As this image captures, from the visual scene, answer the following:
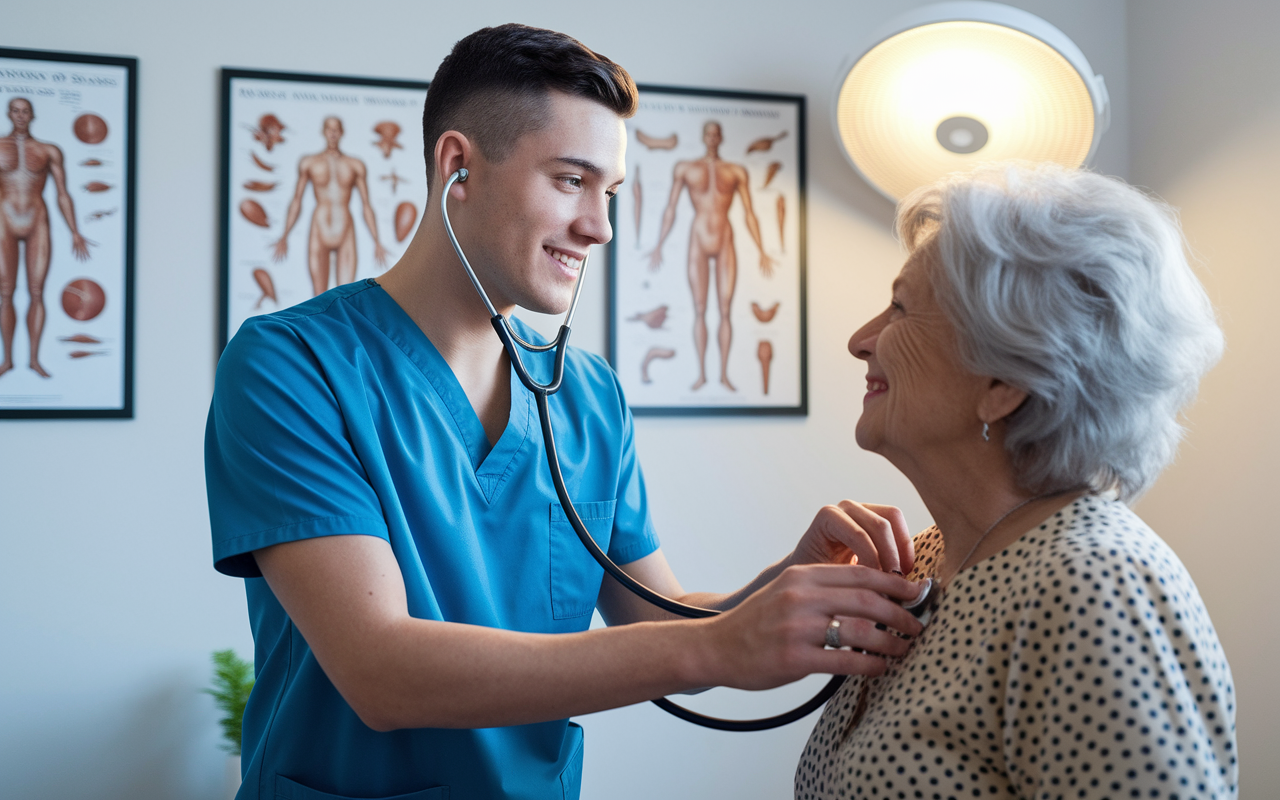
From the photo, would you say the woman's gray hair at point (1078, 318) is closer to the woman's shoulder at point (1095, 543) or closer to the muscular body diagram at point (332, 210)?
the woman's shoulder at point (1095, 543)

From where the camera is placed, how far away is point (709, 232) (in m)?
2.10

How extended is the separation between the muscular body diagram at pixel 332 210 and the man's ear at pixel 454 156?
Result: 89 centimetres

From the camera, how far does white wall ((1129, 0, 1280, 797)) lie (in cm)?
184

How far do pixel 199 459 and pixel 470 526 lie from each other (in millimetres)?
1077

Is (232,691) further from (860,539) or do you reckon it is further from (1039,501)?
(1039,501)

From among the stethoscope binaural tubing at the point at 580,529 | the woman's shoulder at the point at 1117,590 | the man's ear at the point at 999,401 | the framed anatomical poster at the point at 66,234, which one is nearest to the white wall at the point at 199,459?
the framed anatomical poster at the point at 66,234

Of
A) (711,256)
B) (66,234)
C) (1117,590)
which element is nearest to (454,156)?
(1117,590)

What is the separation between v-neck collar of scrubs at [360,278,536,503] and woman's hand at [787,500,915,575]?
14.8 inches

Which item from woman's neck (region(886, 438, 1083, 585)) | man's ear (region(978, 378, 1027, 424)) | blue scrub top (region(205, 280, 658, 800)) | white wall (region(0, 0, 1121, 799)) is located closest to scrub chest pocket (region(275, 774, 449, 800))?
blue scrub top (region(205, 280, 658, 800))

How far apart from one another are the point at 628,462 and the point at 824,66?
4.32ft

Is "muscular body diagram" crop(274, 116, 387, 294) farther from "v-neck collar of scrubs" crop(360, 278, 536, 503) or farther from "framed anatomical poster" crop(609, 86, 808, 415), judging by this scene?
"v-neck collar of scrubs" crop(360, 278, 536, 503)

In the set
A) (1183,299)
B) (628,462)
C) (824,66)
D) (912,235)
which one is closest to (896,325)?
(912,235)

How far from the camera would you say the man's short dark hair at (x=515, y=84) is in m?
1.10

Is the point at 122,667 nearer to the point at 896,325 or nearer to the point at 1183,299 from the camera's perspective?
the point at 896,325
